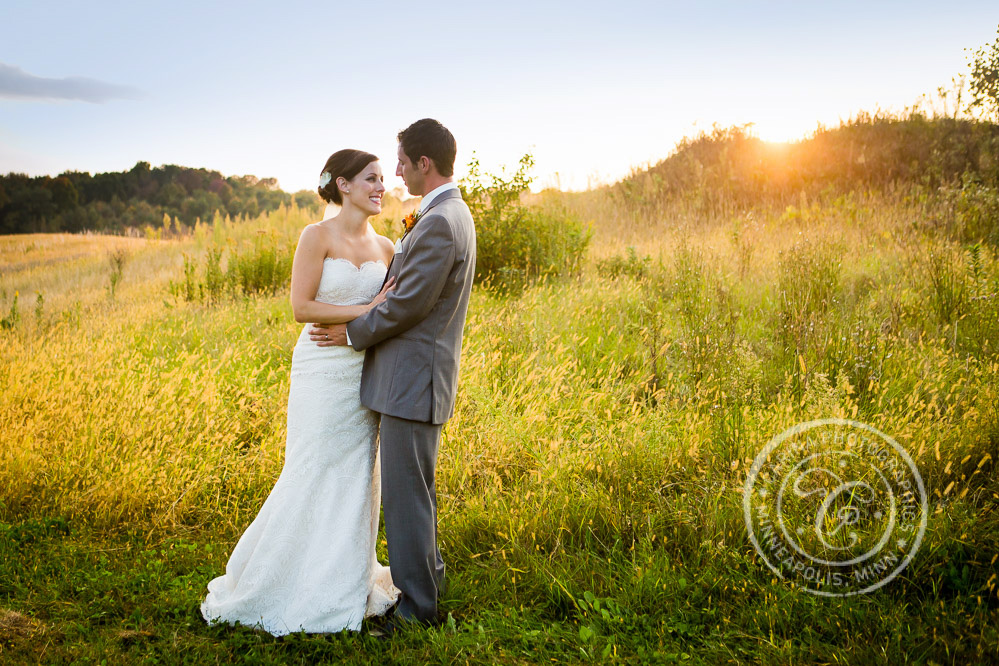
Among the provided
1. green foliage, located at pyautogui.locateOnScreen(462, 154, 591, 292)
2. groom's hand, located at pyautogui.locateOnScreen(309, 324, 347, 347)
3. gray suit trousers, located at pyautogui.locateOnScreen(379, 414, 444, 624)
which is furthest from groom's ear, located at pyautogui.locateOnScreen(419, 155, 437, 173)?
green foliage, located at pyautogui.locateOnScreen(462, 154, 591, 292)

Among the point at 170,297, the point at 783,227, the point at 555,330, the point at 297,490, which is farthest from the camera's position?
the point at 783,227

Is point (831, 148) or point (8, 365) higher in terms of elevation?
point (831, 148)

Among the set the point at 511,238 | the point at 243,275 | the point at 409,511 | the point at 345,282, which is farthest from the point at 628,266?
the point at 409,511

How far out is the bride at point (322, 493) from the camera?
305cm

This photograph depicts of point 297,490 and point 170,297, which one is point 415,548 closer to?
point 297,490

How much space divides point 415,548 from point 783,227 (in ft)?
31.8

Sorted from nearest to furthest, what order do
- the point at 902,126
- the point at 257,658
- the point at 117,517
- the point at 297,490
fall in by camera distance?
the point at 257,658
the point at 297,490
the point at 117,517
the point at 902,126

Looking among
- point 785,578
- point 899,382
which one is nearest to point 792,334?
point 899,382

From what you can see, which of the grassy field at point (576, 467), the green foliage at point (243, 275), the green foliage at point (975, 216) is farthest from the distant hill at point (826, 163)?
the green foliage at point (243, 275)

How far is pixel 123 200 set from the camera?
45.9ft

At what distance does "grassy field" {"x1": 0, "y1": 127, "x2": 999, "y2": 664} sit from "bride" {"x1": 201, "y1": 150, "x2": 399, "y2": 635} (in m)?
0.14

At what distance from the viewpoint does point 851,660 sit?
2551 millimetres

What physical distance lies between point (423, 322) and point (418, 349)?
127 mm

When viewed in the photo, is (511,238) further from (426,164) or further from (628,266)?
(426,164)
